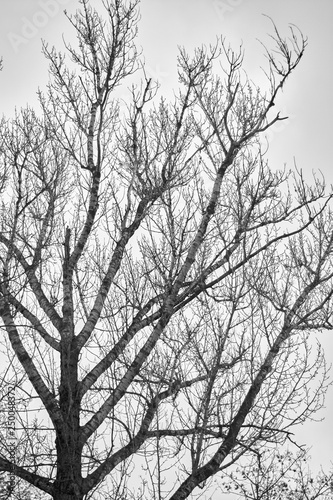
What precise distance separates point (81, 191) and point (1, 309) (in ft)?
11.1

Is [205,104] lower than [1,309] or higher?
higher

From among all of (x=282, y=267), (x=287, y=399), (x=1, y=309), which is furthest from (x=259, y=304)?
(x=1, y=309)

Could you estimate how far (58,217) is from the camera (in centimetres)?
994

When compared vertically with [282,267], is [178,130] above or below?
above

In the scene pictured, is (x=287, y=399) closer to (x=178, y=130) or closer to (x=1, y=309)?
(x=1, y=309)

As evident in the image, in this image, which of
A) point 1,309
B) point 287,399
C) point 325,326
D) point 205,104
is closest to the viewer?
point 287,399

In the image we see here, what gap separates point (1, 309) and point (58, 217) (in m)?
2.96

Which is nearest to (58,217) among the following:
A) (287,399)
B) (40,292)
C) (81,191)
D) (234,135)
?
(81,191)

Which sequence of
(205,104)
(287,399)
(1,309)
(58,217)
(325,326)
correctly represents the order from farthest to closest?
(58,217) → (205,104) → (325,326) → (1,309) → (287,399)

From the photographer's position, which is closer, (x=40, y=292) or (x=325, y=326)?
(x=325, y=326)

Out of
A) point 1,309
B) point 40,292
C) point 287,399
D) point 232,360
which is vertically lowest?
point 287,399

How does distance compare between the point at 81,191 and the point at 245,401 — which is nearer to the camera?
the point at 245,401

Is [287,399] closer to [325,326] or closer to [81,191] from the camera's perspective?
[325,326]

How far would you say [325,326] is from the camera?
7863 millimetres
